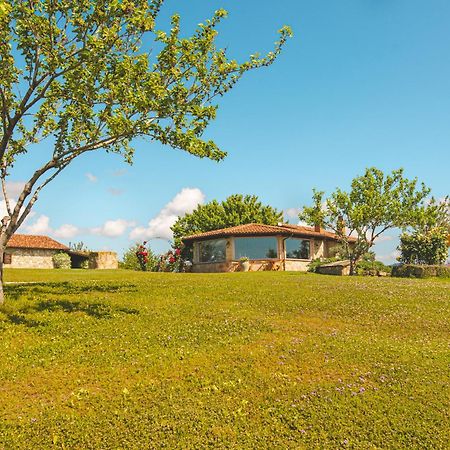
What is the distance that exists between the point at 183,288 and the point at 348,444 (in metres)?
13.9

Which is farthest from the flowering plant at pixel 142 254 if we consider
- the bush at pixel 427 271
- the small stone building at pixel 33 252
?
the bush at pixel 427 271

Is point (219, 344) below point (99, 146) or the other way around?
below

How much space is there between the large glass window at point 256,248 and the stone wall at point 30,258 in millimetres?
29124

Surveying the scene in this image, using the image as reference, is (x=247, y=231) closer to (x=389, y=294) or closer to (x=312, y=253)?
(x=312, y=253)

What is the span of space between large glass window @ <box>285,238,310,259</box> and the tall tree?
51.8ft

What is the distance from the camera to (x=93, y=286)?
2212 cm

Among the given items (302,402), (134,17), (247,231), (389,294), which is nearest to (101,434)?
(302,402)

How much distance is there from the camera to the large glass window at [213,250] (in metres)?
45.4

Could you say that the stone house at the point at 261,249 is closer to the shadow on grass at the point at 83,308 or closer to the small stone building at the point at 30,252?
the small stone building at the point at 30,252

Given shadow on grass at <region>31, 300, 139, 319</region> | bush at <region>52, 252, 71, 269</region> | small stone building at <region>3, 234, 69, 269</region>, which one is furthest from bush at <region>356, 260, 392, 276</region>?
small stone building at <region>3, 234, 69, 269</region>

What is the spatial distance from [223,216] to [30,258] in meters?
25.7

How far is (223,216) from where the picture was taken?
2421 inches

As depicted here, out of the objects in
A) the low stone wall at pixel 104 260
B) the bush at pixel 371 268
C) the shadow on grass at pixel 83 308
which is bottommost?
the shadow on grass at pixel 83 308

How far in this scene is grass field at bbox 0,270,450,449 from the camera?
8664 millimetres
